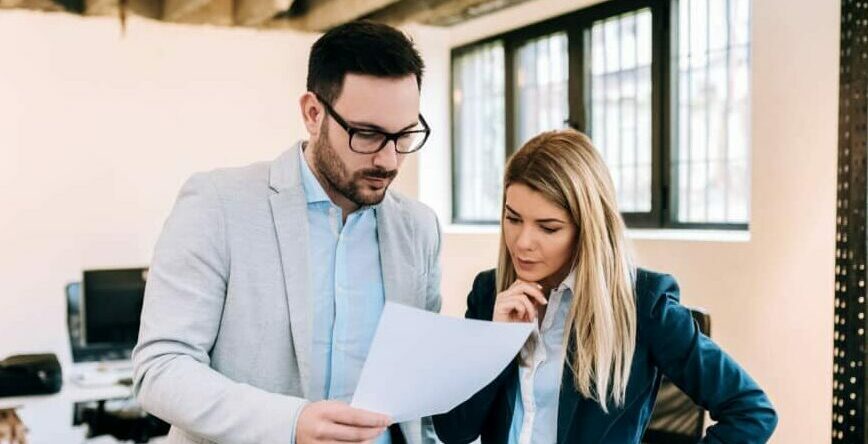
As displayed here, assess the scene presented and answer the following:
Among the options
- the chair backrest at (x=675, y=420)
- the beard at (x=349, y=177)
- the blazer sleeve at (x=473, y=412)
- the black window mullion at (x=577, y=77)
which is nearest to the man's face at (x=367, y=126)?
the beard at (x=349, y=177)

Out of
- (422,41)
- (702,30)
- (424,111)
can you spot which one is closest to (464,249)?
(424,111)

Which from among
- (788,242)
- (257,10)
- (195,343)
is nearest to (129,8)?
(257,10)

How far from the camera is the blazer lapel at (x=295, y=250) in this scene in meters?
1.23

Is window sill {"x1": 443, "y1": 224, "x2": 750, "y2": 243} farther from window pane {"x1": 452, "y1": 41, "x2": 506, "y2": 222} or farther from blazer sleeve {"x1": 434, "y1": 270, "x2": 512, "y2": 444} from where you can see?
blazer sleeve {"x1": 434, "y1": 270, "x2": 512, "y2": 444}

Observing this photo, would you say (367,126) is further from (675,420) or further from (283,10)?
(283,10)

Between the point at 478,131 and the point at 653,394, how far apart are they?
165 inches

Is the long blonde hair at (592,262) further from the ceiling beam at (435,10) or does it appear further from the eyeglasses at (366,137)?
the ceiling beam at (435,10)

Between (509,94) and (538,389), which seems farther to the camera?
(509,94)

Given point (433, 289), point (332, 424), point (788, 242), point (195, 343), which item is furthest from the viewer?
point (788, 242)

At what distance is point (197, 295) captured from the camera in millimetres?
1166

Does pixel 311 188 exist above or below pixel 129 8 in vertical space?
below

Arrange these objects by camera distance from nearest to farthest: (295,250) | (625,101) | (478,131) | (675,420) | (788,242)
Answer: (295,250), (675,420), (788,242), (625,101), (478,131)

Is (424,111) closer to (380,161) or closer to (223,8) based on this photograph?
(223,8)

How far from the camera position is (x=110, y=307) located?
3785mm
